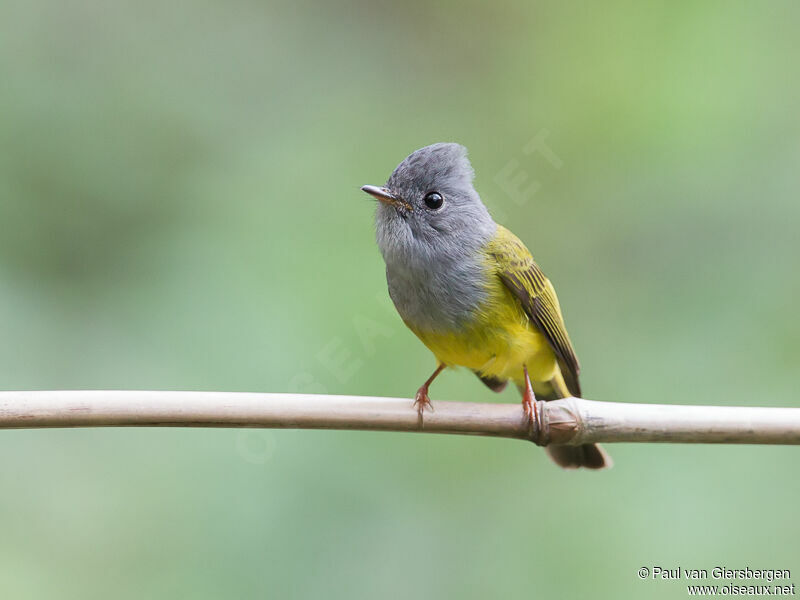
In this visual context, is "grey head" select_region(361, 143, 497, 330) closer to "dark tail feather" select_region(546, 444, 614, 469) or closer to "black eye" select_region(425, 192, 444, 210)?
"black eye" select_region(425, 192, 444, 210)

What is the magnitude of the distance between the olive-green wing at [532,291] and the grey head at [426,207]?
0.49 ft

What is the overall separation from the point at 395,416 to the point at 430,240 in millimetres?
829

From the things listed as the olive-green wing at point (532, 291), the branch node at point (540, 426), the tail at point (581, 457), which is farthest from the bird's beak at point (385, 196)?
the tail at point (581, 457)

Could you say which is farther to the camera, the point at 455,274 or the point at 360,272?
the point at 360,272

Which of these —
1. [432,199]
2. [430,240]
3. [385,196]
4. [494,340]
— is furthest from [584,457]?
[385,196]

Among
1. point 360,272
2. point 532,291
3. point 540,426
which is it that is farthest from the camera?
point 360,272

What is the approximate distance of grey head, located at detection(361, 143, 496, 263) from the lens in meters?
2.85

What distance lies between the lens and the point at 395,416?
88.7 inches

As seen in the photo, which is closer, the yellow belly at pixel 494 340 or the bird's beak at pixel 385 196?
the bird's beak at pixel 385 196

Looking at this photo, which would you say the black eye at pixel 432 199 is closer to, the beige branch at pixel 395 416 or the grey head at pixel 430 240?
the grey head at pixel 430 240

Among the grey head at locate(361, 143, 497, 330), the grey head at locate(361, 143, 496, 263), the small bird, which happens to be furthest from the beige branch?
the grey head at locate(361, 143, 496, 263)

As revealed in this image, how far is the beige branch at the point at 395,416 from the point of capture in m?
2.07

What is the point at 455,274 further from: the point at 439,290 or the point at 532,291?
the point at 532,291

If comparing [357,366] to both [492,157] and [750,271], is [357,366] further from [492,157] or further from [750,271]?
[750,271]
